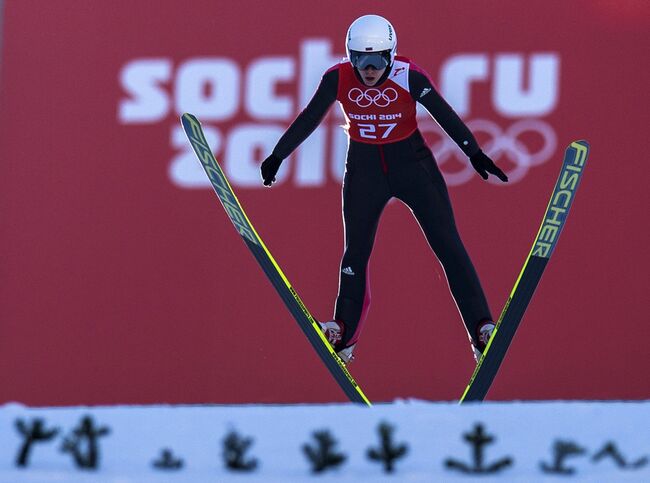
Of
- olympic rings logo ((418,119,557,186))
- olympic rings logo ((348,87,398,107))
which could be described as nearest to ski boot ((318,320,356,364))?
olympic rings logo ((348,87,398,107))

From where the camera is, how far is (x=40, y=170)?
8.44 metres

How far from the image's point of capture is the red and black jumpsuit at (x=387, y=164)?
17.3 feet

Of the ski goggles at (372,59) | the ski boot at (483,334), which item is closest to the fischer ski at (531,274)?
the ski boot at (483,334)

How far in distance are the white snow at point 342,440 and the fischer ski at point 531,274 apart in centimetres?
106

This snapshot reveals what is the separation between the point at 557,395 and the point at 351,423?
4.03 metres

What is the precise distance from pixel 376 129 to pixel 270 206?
2803 mm

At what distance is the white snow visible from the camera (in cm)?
338

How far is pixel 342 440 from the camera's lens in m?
3.70

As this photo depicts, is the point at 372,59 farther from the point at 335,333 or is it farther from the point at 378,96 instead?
the point at 335,333

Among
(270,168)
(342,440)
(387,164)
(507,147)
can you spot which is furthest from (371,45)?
(507,147)

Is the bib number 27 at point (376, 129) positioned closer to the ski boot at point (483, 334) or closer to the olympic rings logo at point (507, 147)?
the ski boot at point (483, 334)

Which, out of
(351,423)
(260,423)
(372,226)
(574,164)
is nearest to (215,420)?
(260,423)

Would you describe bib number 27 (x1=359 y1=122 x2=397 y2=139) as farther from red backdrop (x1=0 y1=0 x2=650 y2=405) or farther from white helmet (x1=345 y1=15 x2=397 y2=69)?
red backdrop (x1=0 y1=0 x2=650 y2=405)

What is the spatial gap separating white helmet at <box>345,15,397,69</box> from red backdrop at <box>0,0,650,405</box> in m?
2.69
